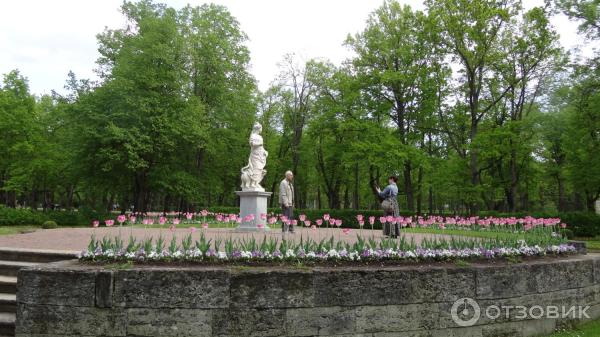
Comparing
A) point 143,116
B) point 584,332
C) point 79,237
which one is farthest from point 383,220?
point 143,116

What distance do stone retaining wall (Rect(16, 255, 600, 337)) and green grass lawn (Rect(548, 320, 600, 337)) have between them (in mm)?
1808

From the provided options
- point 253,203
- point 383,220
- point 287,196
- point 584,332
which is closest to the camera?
point 584,332

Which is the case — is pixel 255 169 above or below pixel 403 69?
below

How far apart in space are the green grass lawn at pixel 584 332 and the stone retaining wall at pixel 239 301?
71.2 inches

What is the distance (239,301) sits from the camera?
197 inches

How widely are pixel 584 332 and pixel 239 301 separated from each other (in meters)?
5.47

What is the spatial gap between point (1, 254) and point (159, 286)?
4.34 metres

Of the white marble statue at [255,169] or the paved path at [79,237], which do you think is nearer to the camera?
the paved path at [79,237]

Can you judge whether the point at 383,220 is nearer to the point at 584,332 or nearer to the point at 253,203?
the point at 584,332

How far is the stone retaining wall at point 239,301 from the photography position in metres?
4.88

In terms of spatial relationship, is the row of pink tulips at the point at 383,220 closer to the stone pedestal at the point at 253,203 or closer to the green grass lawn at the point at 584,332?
the stone pedestal at the point at 253,203

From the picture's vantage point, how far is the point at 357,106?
1181 inches

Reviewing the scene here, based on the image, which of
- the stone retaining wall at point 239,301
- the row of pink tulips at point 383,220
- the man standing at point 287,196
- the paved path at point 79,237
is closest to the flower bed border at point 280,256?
the stone retaining wall at point 239,301

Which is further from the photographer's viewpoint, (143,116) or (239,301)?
(143,116)
